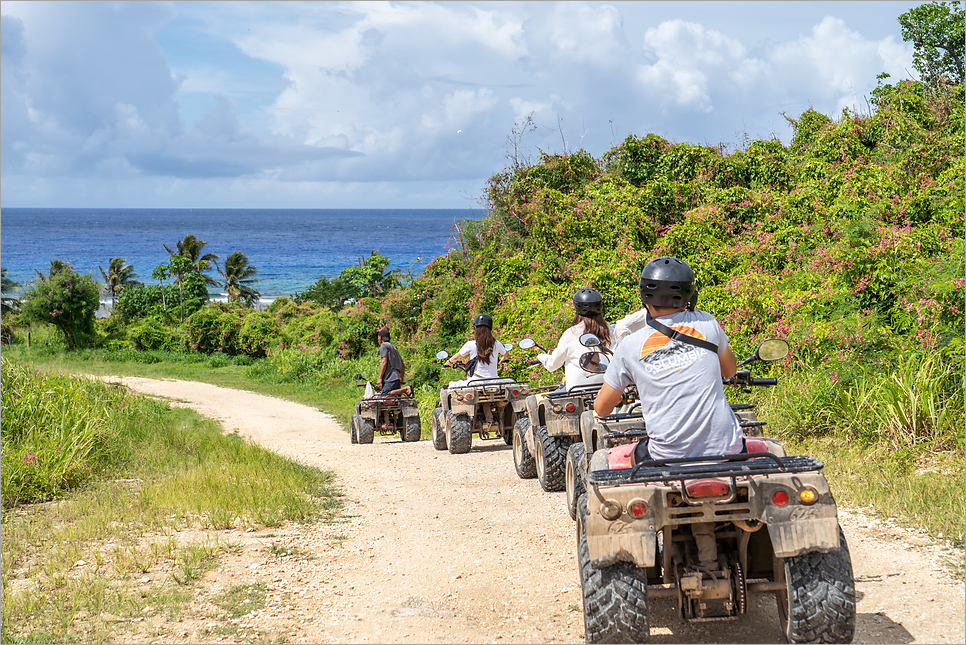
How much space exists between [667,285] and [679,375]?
47 centimetres

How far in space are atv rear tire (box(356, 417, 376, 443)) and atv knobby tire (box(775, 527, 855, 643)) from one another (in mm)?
10005

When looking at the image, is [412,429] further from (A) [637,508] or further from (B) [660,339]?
(A) [637,508]

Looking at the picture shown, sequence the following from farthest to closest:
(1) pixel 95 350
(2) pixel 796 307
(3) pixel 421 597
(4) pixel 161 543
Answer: (1) pixel 95 350 < (2) pixel 796 307 < (4) pixel 161 543 < (3) pixel 421 597

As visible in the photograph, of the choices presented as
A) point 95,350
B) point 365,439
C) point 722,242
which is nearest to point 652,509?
point 365,439

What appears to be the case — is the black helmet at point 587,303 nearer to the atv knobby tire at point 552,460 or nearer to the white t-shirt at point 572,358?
the white t-shirt at point 572,358

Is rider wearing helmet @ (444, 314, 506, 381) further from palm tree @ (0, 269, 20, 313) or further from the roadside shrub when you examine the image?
palm tree @ (0, 269, 20, 313)

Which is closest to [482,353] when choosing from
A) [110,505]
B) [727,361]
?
[110,505]

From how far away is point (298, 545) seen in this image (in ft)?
20.4

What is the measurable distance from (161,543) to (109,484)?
2627 millimetres

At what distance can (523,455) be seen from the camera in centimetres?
852

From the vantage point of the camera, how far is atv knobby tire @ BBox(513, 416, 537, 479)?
8477 millimetres

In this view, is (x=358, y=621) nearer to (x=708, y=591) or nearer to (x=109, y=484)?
(x=708, y=591)

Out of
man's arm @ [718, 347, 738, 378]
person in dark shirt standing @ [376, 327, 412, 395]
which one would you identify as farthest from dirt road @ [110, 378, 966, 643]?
person in dark shirt standing @ [376, 327, 412, 395]

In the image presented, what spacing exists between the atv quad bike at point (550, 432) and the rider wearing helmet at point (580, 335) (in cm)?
18
